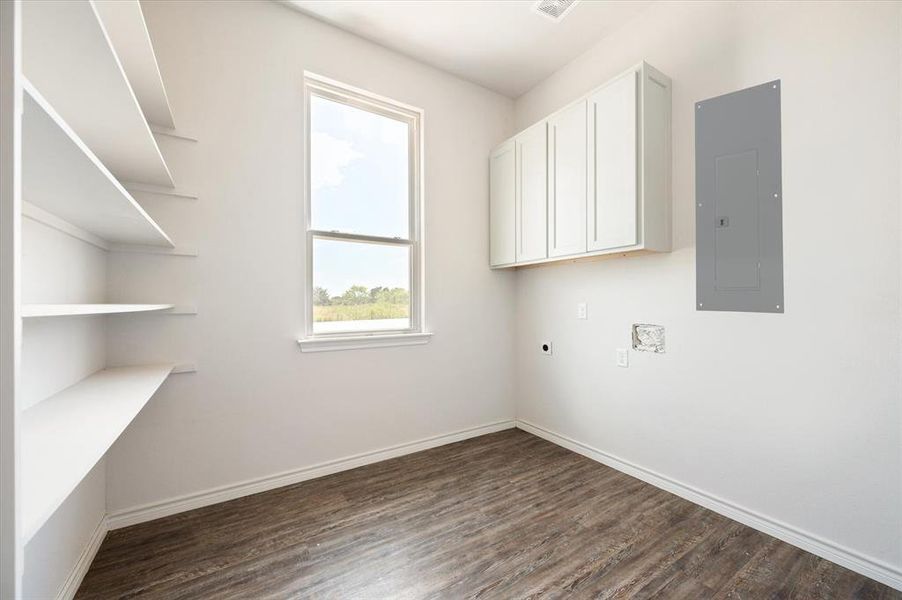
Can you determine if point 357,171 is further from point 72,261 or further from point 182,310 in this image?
point 72,261

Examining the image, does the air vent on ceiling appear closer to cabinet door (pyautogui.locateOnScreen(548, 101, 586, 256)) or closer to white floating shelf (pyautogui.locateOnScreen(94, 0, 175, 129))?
cabinet door (pyautogui.locateOnScreen(548, 101, 586, 256))

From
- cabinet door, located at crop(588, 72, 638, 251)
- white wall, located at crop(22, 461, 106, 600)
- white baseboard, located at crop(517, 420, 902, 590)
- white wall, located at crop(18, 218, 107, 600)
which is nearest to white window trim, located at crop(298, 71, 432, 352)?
white wall, located at crop(18, 218, 107, 600)

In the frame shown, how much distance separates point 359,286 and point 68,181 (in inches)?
76.0

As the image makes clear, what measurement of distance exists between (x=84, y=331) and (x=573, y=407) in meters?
3.11

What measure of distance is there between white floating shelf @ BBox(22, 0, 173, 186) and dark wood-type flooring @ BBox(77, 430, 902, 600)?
1897mm

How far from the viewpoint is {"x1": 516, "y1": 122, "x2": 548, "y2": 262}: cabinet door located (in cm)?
302

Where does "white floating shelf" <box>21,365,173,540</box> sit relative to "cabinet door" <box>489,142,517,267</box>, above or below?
below

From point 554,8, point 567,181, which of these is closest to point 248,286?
point 567,181

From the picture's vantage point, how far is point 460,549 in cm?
192

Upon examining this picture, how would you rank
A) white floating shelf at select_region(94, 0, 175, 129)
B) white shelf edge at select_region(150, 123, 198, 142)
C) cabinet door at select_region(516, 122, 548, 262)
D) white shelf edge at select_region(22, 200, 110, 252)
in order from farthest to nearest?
cabinet door at select_region(516, 122, 548, 262)
white shelf edge at select_region(150, 123, 198, 142)
white floating shelf at select_region(94, 0, 175, 129)
white shelf edge at select_region(22, 200, 110, 252)

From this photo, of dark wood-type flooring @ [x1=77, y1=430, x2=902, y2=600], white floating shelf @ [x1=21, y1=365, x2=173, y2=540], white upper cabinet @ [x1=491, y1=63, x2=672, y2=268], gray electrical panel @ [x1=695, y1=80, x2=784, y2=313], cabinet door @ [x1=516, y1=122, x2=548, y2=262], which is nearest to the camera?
white floating shelf @ [x1=21, y1=365, x2=173, y2=540]

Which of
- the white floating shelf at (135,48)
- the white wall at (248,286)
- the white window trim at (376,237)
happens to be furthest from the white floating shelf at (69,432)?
the white floating shelf at (135,48)

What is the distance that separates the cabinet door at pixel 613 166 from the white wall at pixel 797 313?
0.33 metres

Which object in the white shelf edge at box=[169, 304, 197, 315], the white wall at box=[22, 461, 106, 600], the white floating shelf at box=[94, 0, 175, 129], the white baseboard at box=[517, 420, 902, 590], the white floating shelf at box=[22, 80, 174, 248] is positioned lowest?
the white baseboard at box=[517, 420, 902, 590]
